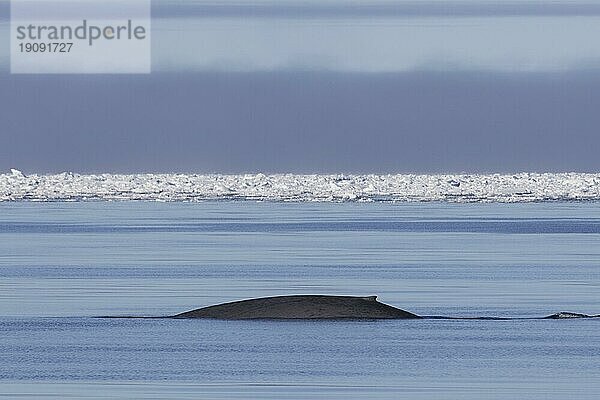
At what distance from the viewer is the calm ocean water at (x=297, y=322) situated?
15039 mm

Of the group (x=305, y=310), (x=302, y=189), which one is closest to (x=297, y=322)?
(x=305, y=310)

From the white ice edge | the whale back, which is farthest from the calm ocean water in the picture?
the white ice edge

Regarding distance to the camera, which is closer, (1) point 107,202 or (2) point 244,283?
(2) point 244,283

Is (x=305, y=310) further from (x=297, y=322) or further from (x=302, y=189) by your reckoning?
(x=302, y=189)

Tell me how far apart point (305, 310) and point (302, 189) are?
3372 inches

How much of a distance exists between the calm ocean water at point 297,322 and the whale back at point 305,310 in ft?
1.67

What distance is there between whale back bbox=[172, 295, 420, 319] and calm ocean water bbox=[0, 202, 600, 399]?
1.67 ft

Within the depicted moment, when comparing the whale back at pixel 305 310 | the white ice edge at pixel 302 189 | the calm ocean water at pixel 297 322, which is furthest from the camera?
the white ice edge at pixel 302 189

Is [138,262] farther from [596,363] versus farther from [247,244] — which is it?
[596,363]

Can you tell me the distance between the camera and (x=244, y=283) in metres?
28.3

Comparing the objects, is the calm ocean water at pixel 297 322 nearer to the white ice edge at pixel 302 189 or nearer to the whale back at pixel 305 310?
the whale back at pixel 305 310

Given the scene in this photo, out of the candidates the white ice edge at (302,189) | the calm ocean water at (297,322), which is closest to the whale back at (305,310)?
the calm ocean water at (297,322)

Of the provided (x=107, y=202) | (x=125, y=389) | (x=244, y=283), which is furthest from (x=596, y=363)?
(x=107, y=202)

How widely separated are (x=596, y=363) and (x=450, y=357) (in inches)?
52.3
